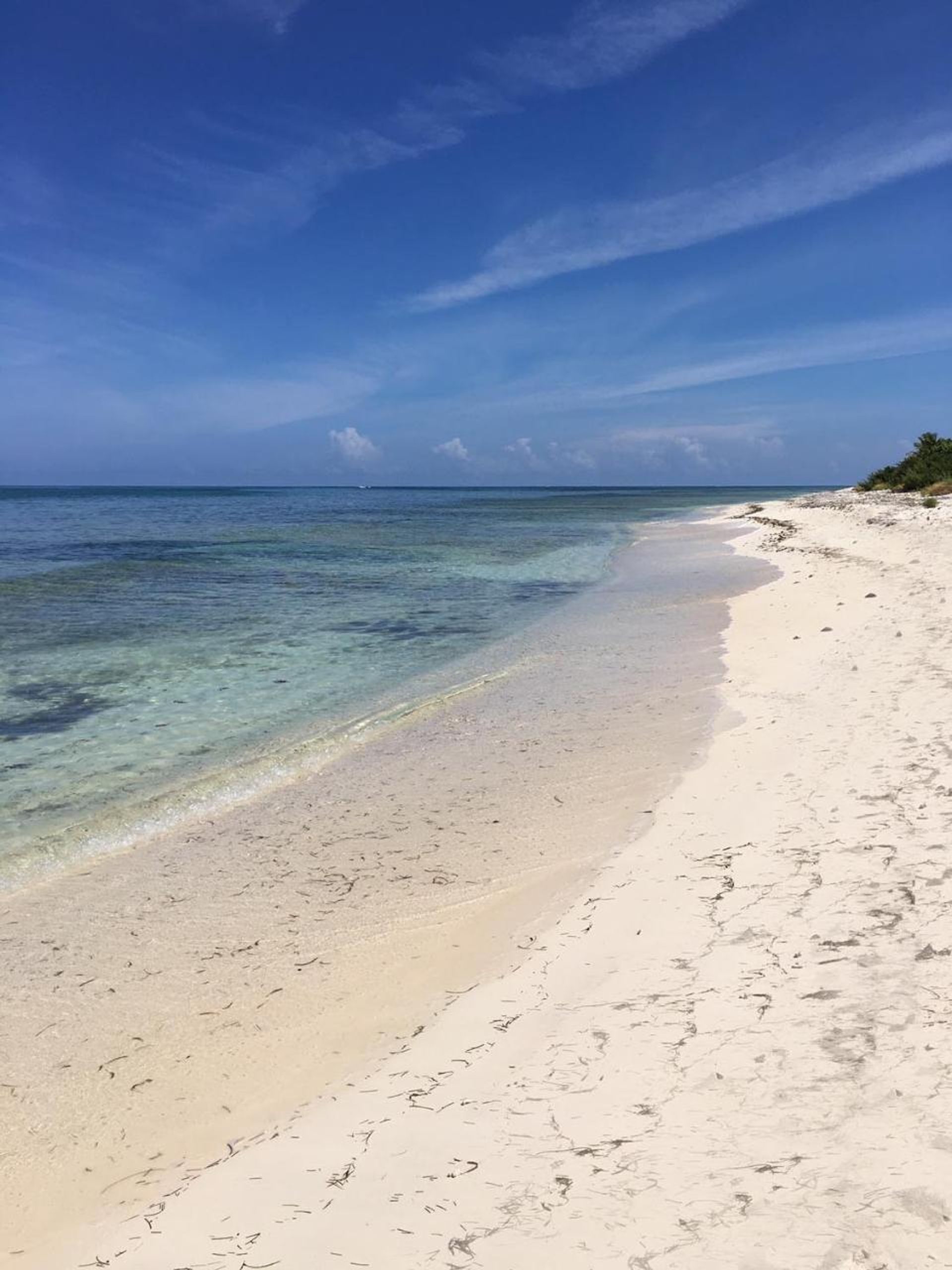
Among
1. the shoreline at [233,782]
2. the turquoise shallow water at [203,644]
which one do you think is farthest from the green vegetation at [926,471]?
the shoreline at [233,782]

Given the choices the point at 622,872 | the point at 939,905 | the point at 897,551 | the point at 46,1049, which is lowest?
the point at 46,1049

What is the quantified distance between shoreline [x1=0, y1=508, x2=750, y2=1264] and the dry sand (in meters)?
0.30

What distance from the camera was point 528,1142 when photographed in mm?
3088

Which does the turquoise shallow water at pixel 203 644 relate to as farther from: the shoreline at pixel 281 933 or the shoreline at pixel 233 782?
the shoreline at pixel 281 933

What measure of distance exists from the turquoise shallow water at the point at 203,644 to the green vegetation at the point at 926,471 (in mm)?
18402

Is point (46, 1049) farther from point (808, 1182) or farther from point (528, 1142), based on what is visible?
point (808, 1182)

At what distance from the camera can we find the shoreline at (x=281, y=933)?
12.4 feet

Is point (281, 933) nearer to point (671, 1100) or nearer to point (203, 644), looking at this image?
point (671, 1100)

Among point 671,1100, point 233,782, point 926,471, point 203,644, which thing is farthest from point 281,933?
point 926,471

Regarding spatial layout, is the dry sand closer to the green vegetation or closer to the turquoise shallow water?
the turquoise shallow water

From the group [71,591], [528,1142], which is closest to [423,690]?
[528,1142]

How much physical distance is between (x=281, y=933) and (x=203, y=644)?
10661mm

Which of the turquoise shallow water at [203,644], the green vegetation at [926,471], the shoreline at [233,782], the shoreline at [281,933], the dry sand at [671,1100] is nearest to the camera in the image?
the dry sand at [671,1100]

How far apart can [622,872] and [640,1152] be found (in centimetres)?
279
